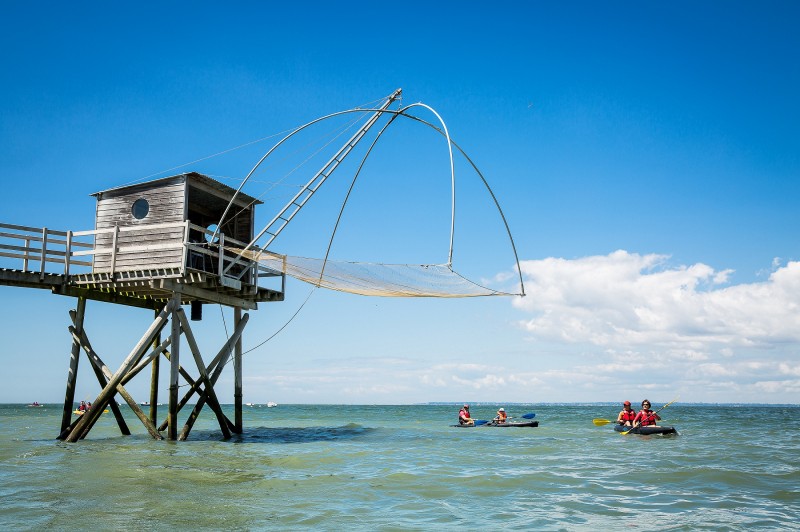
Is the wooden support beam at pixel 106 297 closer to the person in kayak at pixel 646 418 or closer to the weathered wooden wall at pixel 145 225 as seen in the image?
the weathered wooden wall at pixel 145 225

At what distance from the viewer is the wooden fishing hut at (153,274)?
794 inches

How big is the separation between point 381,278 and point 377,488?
19.0 feet

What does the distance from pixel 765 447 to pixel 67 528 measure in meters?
27.7

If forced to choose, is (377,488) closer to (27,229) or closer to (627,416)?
(27,229)

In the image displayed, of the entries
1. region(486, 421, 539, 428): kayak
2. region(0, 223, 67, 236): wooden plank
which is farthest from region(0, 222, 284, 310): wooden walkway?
region(486, 421, 539, 428): kayak

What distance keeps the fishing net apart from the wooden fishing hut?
88.5 inches

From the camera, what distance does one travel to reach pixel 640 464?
19734 mm

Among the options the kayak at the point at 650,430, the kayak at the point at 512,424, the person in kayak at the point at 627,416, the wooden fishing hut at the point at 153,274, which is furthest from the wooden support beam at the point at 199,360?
the person in kayak at the point at 627,416

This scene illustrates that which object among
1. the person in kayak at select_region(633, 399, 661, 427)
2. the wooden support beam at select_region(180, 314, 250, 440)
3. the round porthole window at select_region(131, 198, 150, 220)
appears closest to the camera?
the round porthole window at select_region(131, 198, 150, 220)

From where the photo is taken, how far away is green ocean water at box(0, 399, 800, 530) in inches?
439

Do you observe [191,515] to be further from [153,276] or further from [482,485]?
[153,276]

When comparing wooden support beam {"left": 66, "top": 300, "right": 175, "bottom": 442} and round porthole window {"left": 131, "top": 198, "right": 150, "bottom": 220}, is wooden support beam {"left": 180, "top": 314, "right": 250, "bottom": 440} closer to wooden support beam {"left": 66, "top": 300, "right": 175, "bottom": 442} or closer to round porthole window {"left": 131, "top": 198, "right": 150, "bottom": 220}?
wooden support beam {"left": 66, "top": 300, "right": 175, "bottom": 442}

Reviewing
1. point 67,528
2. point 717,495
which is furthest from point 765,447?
point 67,528

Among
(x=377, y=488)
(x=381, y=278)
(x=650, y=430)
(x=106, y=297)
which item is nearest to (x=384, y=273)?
(x=381, y=278)
